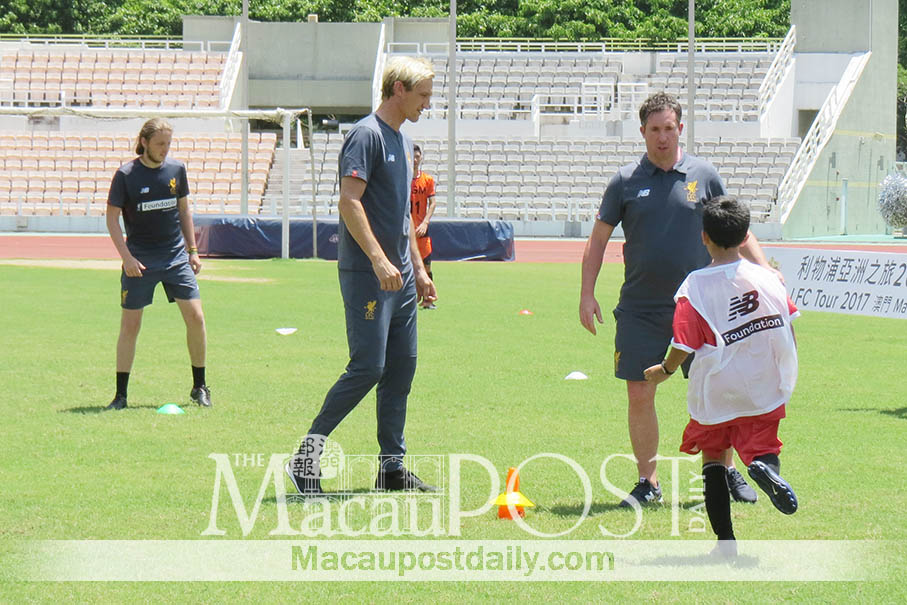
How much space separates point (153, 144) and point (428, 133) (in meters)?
38.6

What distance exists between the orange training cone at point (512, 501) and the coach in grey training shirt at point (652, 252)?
0.59 meters

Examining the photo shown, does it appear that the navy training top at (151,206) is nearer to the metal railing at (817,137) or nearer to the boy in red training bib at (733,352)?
the boy in red training bib at (733,352)

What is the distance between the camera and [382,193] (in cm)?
625

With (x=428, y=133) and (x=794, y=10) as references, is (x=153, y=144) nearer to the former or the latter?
(x=428, y=133)

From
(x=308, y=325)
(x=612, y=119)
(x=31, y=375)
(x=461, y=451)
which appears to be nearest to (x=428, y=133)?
(x=612, y=119)

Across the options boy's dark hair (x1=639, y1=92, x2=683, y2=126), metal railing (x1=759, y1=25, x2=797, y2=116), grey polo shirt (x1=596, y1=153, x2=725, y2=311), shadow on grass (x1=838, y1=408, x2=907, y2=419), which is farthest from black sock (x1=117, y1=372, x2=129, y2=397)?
metal railing (x1=759, y1=25, x2=797, y2=116)

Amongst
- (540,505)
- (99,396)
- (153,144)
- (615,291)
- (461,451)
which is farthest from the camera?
(615,291)

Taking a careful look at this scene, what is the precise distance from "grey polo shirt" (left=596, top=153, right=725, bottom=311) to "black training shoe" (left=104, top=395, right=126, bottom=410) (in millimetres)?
4111

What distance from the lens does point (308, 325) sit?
581 inches

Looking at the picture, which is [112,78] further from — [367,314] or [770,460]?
[770,460]

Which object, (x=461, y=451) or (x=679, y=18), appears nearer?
(x=461, y=451)

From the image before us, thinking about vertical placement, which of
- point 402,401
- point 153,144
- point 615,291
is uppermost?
point 153,144

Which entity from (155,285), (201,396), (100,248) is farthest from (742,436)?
(100,248)

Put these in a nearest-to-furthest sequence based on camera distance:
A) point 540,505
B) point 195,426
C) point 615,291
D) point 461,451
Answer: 1. point 540,505
2. point 461,451
3. point 195,426
4. point 615,291
